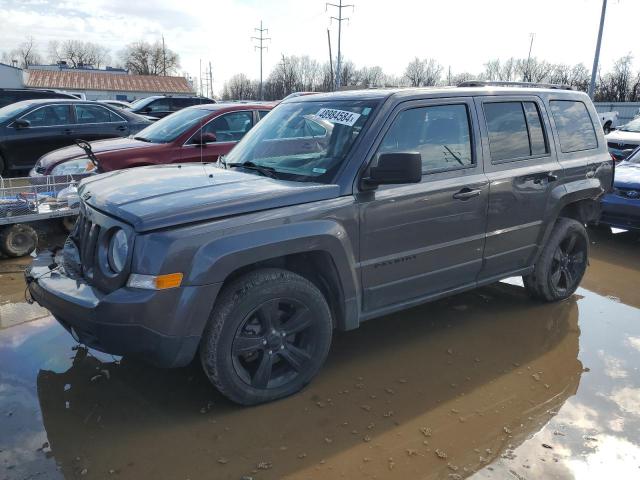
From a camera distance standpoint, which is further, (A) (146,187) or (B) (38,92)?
(B) (38,92)

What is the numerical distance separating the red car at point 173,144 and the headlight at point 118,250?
3879 millimetres

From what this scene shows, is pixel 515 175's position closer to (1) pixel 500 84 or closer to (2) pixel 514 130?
(2) pixel 514 130

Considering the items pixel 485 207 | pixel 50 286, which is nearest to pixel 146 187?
pixel 50 286

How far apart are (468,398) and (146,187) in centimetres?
245

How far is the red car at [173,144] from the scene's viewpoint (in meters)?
6.96

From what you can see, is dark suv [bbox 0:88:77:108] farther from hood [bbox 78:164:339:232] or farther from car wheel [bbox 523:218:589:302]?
car wheel [bbox 523:218:589:302]

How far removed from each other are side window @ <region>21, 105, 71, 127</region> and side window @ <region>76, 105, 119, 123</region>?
202 mm

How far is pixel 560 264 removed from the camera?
499 centimetres

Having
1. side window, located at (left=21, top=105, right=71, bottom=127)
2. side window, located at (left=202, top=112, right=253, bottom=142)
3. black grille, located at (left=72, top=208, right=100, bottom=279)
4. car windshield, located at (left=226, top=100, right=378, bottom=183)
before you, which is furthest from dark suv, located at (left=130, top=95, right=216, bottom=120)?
black grille, located at (left=72, top=208, right=100, bottom=279)

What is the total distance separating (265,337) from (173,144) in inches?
191

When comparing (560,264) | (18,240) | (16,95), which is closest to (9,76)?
(16,95)

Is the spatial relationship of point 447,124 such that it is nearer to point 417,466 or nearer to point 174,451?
point 417,466

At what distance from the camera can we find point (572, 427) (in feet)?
10.4

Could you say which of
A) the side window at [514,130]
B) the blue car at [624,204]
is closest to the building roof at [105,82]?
the blue car at [624,204]
